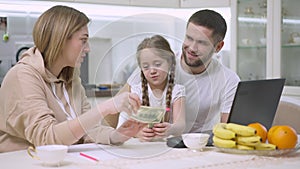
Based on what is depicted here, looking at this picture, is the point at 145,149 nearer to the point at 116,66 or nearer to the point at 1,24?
the point at 116,66

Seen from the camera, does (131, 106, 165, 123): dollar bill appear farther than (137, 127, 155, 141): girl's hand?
No

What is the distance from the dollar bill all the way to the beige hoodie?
0.14m

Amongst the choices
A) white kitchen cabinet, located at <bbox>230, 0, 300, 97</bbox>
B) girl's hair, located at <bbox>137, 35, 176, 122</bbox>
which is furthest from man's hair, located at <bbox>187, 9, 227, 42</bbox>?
white kitchen cabinet, located at <bbox>230, 0, 300, 97</bbox>

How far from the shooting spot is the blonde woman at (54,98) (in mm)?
1361

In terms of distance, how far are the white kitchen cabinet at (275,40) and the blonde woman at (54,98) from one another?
1790 millimetres

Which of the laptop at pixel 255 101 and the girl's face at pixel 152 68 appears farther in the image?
the laptop at pixel 255 101

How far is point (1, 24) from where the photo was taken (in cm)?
302

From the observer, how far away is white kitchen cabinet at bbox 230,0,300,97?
2.96 meters

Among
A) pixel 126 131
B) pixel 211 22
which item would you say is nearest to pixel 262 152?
pixel 126 131

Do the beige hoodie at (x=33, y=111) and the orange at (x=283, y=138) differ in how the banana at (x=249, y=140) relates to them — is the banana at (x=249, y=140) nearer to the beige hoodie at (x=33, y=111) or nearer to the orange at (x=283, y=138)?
the orange at (x=283, y=138)

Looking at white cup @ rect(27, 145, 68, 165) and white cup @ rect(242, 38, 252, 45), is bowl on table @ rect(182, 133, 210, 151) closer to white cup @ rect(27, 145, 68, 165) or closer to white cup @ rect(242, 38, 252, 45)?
white cup @ rect(27, 145, 68, 165)

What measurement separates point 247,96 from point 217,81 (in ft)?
1.46

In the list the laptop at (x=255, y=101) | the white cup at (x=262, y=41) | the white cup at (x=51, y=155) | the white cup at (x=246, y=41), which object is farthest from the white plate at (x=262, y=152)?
the white cup at (x=246, y=41)

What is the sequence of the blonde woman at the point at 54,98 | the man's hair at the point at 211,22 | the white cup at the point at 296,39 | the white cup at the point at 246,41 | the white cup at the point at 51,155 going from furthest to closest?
the white cup at the point at 246,41 → the white cup at the point at 296,39 → the man's hair at the point at 211,22 → the blonde woman at the point at 54,98 → the white cup at the point at 51,155
